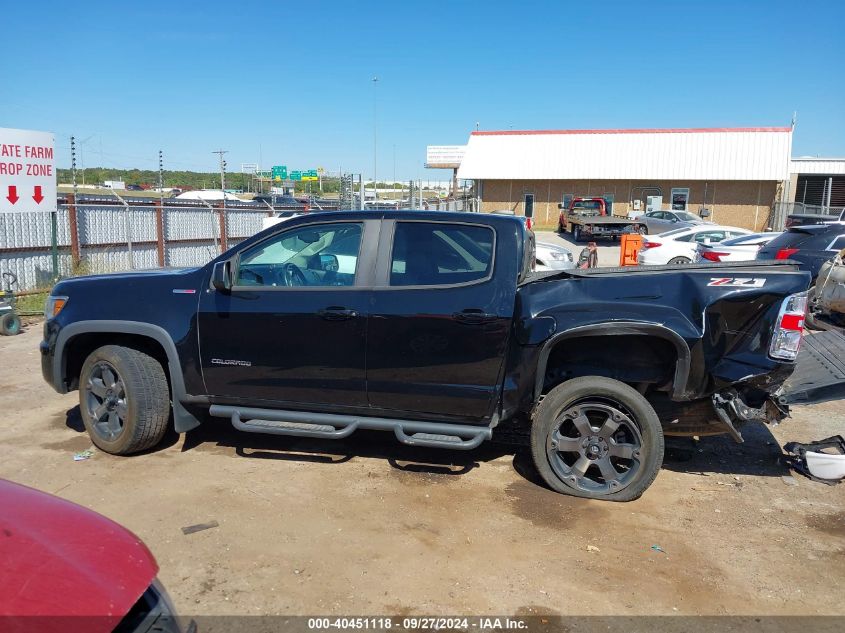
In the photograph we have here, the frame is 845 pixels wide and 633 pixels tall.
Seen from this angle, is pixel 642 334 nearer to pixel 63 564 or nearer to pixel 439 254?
pixel 439 254

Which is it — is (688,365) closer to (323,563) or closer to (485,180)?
(323,563)

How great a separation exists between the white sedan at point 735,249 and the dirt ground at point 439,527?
409 inches

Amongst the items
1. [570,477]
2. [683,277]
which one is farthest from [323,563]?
[683,277]

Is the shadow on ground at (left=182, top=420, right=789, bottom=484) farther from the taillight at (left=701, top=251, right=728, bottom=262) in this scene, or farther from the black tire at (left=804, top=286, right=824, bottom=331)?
the taillight at (left=701, top=251, right=728, bottom=262)

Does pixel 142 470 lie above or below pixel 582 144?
below

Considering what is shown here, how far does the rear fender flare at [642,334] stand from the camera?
173 inches

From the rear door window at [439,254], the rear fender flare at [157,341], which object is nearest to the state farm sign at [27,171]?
the rear fender flare at [157,341]

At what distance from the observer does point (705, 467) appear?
5406 mm

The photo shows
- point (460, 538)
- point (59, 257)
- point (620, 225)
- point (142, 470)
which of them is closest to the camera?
point (460, 538)

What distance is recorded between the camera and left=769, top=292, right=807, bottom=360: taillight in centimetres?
430

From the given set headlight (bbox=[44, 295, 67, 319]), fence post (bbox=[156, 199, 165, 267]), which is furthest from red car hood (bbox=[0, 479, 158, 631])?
fence post (bbox=[156, 199, 165, 267])

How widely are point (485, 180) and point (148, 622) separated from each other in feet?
143

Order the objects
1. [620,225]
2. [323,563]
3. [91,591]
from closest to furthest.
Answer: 1. [91,591]
2. [323,563]
3. [620,225]

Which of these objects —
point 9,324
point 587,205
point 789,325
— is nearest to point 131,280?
point 789,325
